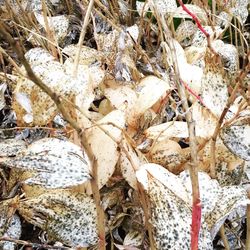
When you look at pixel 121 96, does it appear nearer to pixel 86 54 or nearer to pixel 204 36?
pixel 86 54

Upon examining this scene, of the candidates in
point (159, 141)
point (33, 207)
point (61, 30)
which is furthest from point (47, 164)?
point (61, 30)

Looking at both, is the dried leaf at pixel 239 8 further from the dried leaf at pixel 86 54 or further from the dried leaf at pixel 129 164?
the dried leaf at pixel 129 164

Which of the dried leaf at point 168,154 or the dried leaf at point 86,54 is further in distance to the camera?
the dried leaf at point 86,54

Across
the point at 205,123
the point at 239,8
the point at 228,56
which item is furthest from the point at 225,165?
the point at 239,8

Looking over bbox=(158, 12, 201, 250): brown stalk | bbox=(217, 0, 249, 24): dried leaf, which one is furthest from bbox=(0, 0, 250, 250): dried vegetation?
bbox=(217, 0, 249, 24): dried leaf

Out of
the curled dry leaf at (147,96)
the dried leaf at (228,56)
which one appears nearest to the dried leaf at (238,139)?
the curled dry leaf at (147,96)

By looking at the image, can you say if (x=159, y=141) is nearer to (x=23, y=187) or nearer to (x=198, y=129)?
(x=198, y=129)
